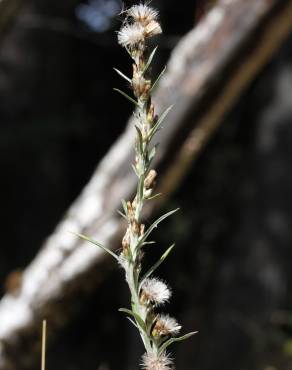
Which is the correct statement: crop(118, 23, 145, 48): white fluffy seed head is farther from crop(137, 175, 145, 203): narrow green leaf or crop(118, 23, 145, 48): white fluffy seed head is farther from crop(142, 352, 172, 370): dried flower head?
crop(142, 352, 172, 370): dried flower head

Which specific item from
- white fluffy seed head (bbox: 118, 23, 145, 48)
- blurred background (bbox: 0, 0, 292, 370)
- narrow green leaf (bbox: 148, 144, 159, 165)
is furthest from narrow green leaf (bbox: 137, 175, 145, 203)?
blurred background (bbox: 0, 0, 292, 370)

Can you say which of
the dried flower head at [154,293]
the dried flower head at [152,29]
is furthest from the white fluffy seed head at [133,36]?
the dried flower head at [154,293]

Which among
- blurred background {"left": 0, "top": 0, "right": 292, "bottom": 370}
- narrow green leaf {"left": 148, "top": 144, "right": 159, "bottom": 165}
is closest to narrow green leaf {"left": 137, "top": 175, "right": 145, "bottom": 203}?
narrow green leaf {"left": 148, "top": 144, "right": 159, "bottom": 165}

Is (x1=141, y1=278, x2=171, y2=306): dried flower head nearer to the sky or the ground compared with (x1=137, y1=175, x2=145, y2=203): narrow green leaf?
nearer to the ground

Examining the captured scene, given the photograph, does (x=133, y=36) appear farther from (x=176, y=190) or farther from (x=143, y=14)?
(x=176, y=190)

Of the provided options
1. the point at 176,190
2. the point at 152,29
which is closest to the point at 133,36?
the point at 152,29

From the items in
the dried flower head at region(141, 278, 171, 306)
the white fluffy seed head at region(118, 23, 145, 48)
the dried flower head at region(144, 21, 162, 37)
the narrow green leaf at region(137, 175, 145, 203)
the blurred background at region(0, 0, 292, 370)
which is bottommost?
the blurred background at region(0, 0, 292, 370)

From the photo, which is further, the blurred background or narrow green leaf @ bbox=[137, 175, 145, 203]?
the blurred background
